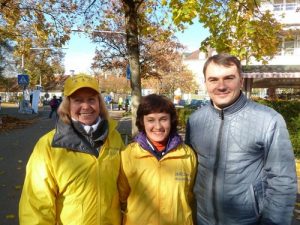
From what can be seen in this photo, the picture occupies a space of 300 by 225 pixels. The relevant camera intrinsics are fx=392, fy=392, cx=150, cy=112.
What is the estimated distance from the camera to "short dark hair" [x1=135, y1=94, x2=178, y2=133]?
2977 millimetres

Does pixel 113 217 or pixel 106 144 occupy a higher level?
pixel 106 144

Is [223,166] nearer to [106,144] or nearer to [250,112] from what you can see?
[250,112]

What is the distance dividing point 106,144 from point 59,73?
8125 centimetres

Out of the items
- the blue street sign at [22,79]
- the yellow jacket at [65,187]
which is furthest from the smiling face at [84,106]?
the blue street sign at [22,79]

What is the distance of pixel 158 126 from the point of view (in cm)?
294

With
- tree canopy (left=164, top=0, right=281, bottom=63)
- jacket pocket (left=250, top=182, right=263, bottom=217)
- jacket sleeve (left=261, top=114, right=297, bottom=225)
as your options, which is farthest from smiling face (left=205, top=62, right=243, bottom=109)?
tree canopy (left=164, top=0, right=281, bottom=63)

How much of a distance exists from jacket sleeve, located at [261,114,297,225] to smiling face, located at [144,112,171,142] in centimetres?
78

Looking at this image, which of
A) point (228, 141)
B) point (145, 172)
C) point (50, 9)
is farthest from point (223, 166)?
point (50, 9)

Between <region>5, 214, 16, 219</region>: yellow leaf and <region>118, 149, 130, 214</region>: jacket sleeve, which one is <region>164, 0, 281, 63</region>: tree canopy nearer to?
<region>5, 214, 16, 219</region>: yellow leaf

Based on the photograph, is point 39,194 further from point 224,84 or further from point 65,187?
point 224,84

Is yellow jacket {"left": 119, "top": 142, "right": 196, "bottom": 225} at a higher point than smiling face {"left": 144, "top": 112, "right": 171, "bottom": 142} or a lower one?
lower

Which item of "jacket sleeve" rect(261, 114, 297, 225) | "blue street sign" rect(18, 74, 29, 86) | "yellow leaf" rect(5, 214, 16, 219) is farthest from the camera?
"blue street sign" rect(18, 74, 29, 86)

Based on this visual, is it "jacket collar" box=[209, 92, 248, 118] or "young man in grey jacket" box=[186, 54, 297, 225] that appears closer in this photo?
"young man in grey jacket" box=[186, 54, 297, 225]

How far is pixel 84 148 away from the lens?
2711 mm
